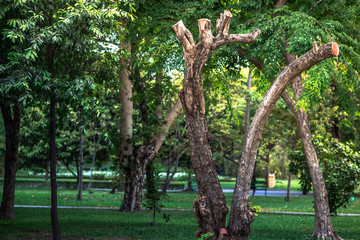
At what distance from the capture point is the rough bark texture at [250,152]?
27.7ft

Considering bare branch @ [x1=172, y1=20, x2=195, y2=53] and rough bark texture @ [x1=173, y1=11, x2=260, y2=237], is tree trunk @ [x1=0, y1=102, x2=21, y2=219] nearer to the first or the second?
rough bark texture @ [x1=173, y1=11, x2=260, y2=237]

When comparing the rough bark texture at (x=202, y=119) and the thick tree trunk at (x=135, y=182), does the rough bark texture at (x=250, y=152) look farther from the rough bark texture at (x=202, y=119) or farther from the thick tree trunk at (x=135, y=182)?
the thick tree trunk at (x=135, y=182)

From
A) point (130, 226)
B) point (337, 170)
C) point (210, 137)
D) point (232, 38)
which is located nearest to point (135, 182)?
point (130, 226)

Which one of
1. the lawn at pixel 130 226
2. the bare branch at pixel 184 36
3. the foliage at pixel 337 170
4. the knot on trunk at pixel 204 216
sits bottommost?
the lawn at pixel 130 226

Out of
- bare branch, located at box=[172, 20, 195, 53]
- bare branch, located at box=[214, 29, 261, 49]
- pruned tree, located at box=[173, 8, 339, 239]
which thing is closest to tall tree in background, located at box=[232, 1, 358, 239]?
pruned tree, located at box=[173, 8, 339, 239]

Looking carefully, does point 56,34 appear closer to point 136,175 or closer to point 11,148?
point 11,148

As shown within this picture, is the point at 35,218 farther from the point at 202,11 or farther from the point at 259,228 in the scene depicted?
the point at 202,11

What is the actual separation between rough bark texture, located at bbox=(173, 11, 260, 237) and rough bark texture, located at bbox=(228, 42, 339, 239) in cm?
26

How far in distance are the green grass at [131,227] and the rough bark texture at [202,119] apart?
3031mm

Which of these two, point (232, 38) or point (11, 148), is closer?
point (232, 38)

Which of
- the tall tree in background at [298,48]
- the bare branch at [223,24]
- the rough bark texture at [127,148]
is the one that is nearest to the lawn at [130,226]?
the tall tree in background at [298,48]

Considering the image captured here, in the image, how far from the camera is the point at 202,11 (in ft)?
39.5

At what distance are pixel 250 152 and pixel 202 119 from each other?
1.11m

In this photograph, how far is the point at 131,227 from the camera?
13.2 metres
